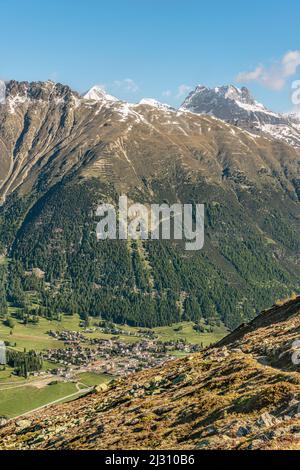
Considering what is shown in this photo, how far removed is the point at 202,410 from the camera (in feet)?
154

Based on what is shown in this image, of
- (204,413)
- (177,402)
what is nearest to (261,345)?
(177,402)

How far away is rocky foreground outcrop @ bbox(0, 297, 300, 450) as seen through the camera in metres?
38.2

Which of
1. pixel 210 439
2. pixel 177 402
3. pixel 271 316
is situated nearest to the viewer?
pixel 210 439

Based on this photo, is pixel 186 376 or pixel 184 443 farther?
pixel 186 376

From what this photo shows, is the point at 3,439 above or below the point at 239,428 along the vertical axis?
below

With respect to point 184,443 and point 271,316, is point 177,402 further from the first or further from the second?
point 271,316

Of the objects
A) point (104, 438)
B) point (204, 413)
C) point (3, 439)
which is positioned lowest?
point (3, 439)

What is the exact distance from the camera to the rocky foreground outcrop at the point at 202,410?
3825 centimetres

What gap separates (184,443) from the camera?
Answer: 40.2 m
